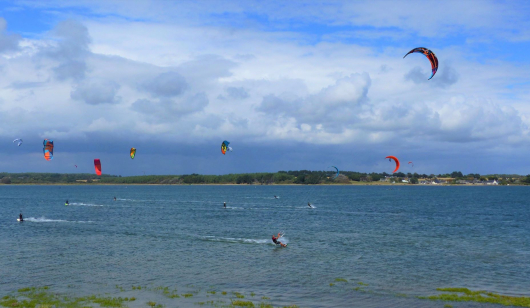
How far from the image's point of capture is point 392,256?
3081 centimetres

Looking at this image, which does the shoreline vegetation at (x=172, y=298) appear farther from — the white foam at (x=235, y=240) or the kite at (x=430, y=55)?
the white foam at (x=235, y=240)

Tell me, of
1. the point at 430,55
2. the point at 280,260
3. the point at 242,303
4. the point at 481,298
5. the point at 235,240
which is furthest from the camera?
the point at 235,240

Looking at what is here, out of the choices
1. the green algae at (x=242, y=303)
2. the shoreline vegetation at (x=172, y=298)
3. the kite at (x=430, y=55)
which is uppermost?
the kite at (x=430, y=55)

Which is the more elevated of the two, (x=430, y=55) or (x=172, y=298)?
(x=430, y=55)

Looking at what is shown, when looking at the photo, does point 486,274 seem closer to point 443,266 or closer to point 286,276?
point 443,266

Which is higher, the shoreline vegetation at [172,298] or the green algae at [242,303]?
the green algae at [242,303]

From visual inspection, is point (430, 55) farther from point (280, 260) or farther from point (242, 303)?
point (242, 303)

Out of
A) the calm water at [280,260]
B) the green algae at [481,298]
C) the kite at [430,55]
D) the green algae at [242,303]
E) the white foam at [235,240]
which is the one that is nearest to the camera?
the green algae at [242,303]

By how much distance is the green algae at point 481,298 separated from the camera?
19.0m

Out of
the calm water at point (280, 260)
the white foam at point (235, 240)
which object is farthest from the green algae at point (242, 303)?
the white foam at point (235, 240)

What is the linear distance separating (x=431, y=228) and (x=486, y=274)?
24.5 m

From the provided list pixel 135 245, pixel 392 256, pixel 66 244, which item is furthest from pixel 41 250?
pixel 392 256

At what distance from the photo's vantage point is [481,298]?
19750 millimetres

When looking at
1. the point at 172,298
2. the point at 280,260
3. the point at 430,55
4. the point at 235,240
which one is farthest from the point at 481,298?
the point at 235,240
